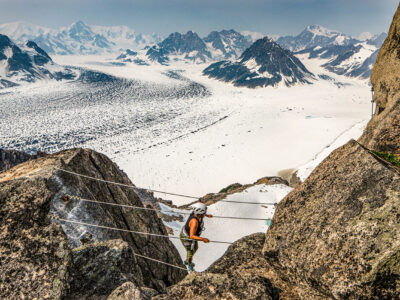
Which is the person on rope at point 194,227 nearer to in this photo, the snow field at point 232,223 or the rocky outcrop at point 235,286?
the rocky outcrop at point 235,286

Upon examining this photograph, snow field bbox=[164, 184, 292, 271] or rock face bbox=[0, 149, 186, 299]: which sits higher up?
rock face bbox=[0, 149, 186, 299]

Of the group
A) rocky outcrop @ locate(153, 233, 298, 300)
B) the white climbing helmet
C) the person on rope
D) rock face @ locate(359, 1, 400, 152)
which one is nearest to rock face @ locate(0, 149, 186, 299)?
rocky outcrop @ locate(153, 233, 298, 300)

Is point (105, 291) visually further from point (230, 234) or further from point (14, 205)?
point (230, 234)

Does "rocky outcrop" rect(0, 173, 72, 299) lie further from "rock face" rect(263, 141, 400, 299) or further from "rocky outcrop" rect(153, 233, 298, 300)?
"rock face" rect(263, 141, 400, 299)

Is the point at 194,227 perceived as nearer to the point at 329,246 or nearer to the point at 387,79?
the point at 329,246

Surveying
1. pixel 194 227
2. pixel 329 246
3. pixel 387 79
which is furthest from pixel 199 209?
pixel 387 79

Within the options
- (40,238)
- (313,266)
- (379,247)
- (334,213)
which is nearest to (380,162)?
(334,213)
